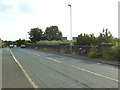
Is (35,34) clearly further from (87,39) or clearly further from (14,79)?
(14,79)

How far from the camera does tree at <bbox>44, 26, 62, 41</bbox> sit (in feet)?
193

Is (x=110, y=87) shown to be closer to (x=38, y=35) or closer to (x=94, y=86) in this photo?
(x=94, y=86)

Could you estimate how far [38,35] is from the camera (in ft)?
188

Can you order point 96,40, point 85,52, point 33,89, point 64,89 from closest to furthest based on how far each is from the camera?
1. point 33,89
2. point 64,89
3. point 85,52
4. point 96,40

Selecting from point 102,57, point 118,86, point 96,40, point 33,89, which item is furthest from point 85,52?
point 33,89

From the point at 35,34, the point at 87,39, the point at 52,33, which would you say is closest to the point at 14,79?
the point at 87,39

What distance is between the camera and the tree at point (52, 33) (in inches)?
2322

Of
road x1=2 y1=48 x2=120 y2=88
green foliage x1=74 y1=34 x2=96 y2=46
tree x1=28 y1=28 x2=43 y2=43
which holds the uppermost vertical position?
tree x1=28 y1=28 x2=43 y2=43

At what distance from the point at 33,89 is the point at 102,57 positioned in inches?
428

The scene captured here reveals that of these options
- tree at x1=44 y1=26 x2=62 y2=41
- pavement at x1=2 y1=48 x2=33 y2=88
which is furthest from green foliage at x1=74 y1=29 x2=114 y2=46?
tree at x1=44 y1=26 x2=62 y2=41

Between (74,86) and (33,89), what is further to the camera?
(74,86)

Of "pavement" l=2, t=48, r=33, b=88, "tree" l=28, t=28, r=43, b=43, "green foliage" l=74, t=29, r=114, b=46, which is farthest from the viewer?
"tree" l=28, t=28, r=43, b=43

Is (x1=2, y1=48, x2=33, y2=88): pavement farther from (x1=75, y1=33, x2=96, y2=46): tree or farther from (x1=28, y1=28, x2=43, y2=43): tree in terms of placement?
(x1=28, y1=28, x2=43, y2=43): tree

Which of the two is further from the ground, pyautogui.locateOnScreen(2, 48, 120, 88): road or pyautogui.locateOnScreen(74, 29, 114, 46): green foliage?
pyautogui.locateOnScreen(74, 29, 114, 46): green foliage
